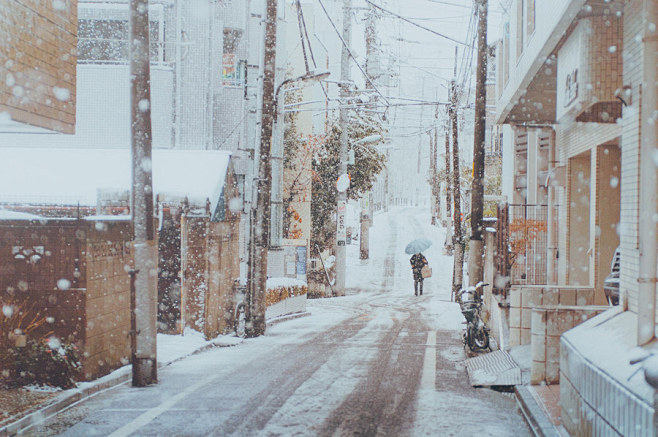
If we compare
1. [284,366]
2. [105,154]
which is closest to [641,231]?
[284,366]

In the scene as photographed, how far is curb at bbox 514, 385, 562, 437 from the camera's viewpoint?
705cm

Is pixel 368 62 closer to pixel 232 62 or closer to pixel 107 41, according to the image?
pixel 232 62

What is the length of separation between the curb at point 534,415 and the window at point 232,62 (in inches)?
633

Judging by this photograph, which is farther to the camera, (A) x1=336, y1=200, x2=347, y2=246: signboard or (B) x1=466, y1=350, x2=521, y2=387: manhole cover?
(A) x1=336, y1=200, x2=347, y2=246: signboard

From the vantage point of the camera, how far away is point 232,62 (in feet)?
78.2

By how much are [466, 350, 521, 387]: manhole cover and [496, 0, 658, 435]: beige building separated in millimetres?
611

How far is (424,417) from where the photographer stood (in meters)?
Result: 8.03

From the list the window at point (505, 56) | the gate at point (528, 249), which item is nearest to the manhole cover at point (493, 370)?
the gate at point (528, 249)

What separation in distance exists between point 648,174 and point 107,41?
1754 centimetres

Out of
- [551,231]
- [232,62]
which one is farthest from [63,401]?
[232,62]

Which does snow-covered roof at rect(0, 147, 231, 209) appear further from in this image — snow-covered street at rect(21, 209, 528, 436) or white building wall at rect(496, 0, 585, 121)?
white building wall at rect(496, 0, 585, 121)

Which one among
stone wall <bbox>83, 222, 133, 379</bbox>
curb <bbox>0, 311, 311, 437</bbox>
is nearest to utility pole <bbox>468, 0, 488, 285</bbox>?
curb <bbox>0, 311, 311, 437</bbox>

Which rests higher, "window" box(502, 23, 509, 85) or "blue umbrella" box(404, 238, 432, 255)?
"window" box(502, 23, 509, 85)

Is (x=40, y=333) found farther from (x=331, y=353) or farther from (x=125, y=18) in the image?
(x=125, y=18)
